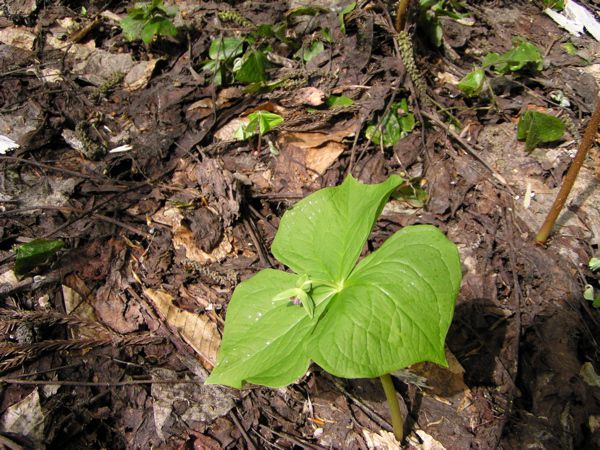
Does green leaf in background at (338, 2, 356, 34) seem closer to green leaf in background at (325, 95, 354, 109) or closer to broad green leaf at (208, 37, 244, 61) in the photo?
green leaf in background at (325, 95, 354, 109)

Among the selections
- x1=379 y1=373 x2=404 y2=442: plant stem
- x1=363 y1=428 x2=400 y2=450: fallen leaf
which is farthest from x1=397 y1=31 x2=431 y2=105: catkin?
x1=363 y1=428 x2=400 y2=450: fallen leaf

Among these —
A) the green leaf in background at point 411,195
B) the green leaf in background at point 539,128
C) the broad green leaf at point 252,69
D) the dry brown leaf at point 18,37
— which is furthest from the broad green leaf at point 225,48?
the green leaf in background at point 539,128

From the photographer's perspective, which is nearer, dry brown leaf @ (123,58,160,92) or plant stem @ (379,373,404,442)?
plant stem @ (379,373,404,442)

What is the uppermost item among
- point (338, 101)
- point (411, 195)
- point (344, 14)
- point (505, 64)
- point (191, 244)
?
point (344, 14)

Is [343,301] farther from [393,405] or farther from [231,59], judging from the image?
[231,59]

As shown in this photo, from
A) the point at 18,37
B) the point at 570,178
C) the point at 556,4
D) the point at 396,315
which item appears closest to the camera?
the point at 396,315

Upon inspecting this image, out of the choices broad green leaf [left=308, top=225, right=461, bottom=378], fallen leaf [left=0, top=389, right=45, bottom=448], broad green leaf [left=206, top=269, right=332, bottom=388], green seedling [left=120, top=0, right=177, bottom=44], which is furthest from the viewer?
green seedling [left=120, top=0, right=177, bottom=44]

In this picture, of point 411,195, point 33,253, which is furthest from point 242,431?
point 411,195

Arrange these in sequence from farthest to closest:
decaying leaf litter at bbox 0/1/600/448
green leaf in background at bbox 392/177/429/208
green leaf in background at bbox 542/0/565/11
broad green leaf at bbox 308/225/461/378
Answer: green leaf in background at bbox 542/0/565/11 → green leaf in background at bbox 392/177/429/208 → decaying leaf litter at bbox 0/1/600/448 → broad green leaf at bbox 308/225/461/378
